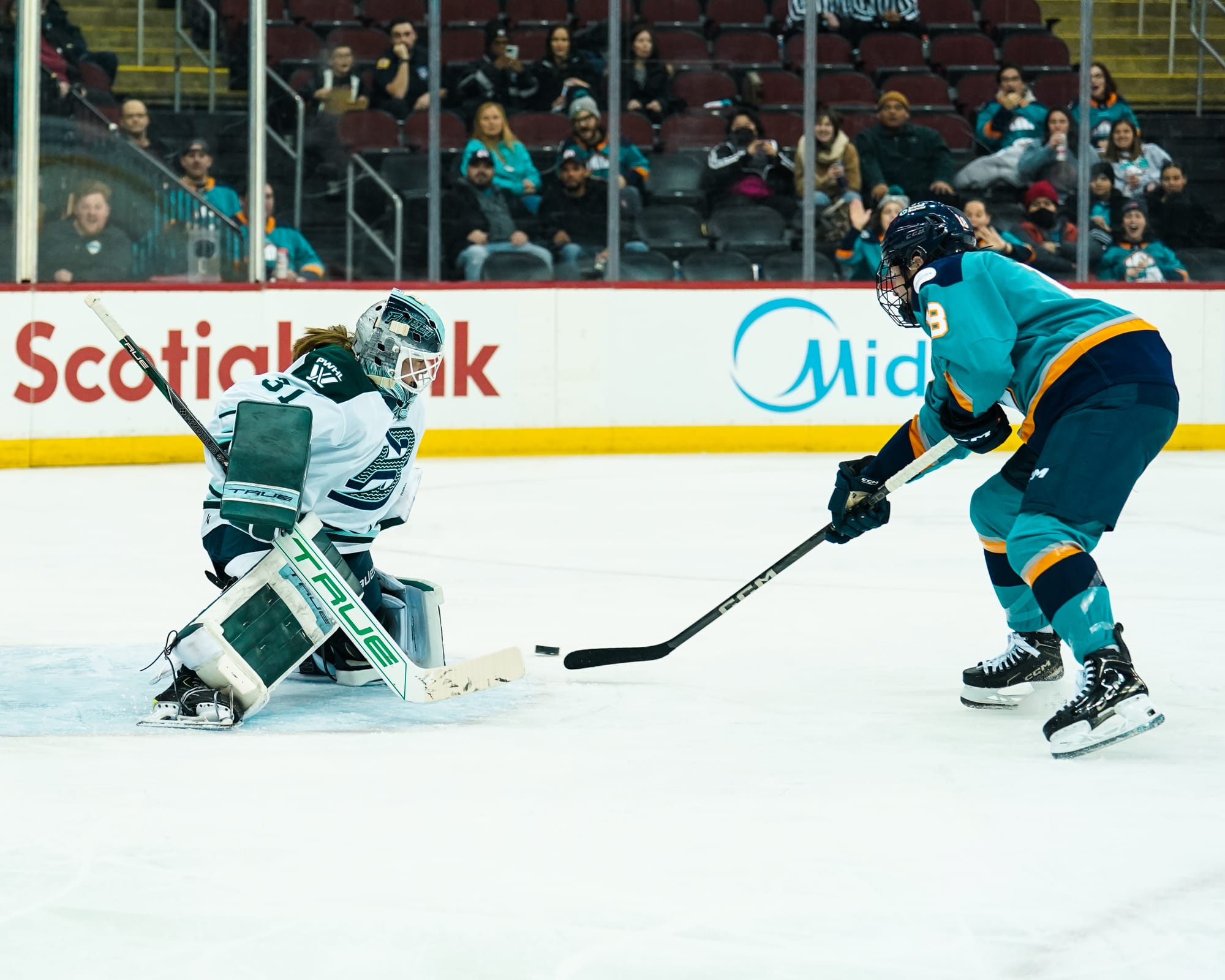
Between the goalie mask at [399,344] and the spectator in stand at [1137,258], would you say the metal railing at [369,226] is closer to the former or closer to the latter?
the spectator in stand at [1137,258]

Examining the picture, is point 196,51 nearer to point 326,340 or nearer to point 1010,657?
point 326,340

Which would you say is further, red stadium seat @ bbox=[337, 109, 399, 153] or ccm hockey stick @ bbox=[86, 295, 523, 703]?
red stadium seat @ bbox=[337, 109, 399, 153]

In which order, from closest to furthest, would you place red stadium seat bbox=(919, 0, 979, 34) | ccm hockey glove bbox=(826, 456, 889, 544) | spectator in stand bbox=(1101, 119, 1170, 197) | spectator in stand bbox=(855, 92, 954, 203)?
ccm hockey glove bbox=(826, 456, 889, 544)
spectator in stand bbox=(855, 92, 954, 203)
spectator in stand bbox=(1101, 119, 1170, 197)
red stadium seat bbox=(919, 0, 979, 34)

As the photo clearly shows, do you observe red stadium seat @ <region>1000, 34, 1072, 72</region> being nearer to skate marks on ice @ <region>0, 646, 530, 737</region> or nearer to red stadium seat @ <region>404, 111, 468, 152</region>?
red stadium seat @ <region>404, 111, 468, 152</region>

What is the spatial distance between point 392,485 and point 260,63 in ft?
16.3

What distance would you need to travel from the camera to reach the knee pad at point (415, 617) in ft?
11.9

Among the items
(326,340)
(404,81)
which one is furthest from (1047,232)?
(326,340)

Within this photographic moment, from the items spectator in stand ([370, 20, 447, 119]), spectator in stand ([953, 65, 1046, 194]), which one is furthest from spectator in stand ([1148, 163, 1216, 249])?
spectator in stand ([370, 20, 447, 119])

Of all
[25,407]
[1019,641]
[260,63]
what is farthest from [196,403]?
[1019,641]

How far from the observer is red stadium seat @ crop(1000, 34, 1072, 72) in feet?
30.0

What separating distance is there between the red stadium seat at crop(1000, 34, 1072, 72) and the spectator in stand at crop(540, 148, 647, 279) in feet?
7.46

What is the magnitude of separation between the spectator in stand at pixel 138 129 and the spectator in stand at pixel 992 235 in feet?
12.3

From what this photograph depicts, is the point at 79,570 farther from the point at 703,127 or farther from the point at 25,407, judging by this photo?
the point at 703,127

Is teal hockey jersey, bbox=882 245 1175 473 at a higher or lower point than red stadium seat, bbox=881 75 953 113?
lower
